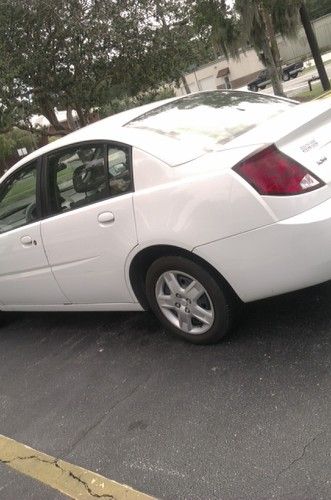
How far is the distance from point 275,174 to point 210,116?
98 cm

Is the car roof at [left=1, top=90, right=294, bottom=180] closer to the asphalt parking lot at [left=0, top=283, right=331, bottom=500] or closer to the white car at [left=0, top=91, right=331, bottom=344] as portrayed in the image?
the white car at [left=0, top=91, right=331, bottom=344]

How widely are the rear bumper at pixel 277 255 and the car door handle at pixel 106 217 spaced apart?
0.68m

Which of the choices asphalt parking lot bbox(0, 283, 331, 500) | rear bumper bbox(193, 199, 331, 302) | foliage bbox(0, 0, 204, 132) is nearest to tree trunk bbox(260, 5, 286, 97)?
foliage bbox(0, 0, 204, 132)

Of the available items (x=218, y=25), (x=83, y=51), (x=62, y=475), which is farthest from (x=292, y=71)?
(x=62, y=475)

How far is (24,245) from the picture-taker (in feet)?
14.3

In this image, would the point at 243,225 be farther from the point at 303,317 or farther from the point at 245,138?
the point at 303,317

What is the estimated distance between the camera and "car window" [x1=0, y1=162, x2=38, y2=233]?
14.3ft

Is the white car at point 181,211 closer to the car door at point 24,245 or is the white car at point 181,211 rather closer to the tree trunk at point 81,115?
the car door at point 24,245

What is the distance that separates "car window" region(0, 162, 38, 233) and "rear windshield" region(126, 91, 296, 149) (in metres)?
1.02

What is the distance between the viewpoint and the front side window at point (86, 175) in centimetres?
369

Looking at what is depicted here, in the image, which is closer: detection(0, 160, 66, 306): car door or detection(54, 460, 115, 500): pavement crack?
detection(54, 460, 115, 500): pavement crack

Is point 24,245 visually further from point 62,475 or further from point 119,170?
point 62,475

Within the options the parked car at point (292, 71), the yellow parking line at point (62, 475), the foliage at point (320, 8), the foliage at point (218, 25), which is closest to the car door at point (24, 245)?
the yellow parking line at point (62, 475)

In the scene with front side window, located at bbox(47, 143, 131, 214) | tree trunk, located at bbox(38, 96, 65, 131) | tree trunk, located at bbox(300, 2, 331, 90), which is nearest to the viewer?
front side window, located at bbox(47, 143, 131, 214)
